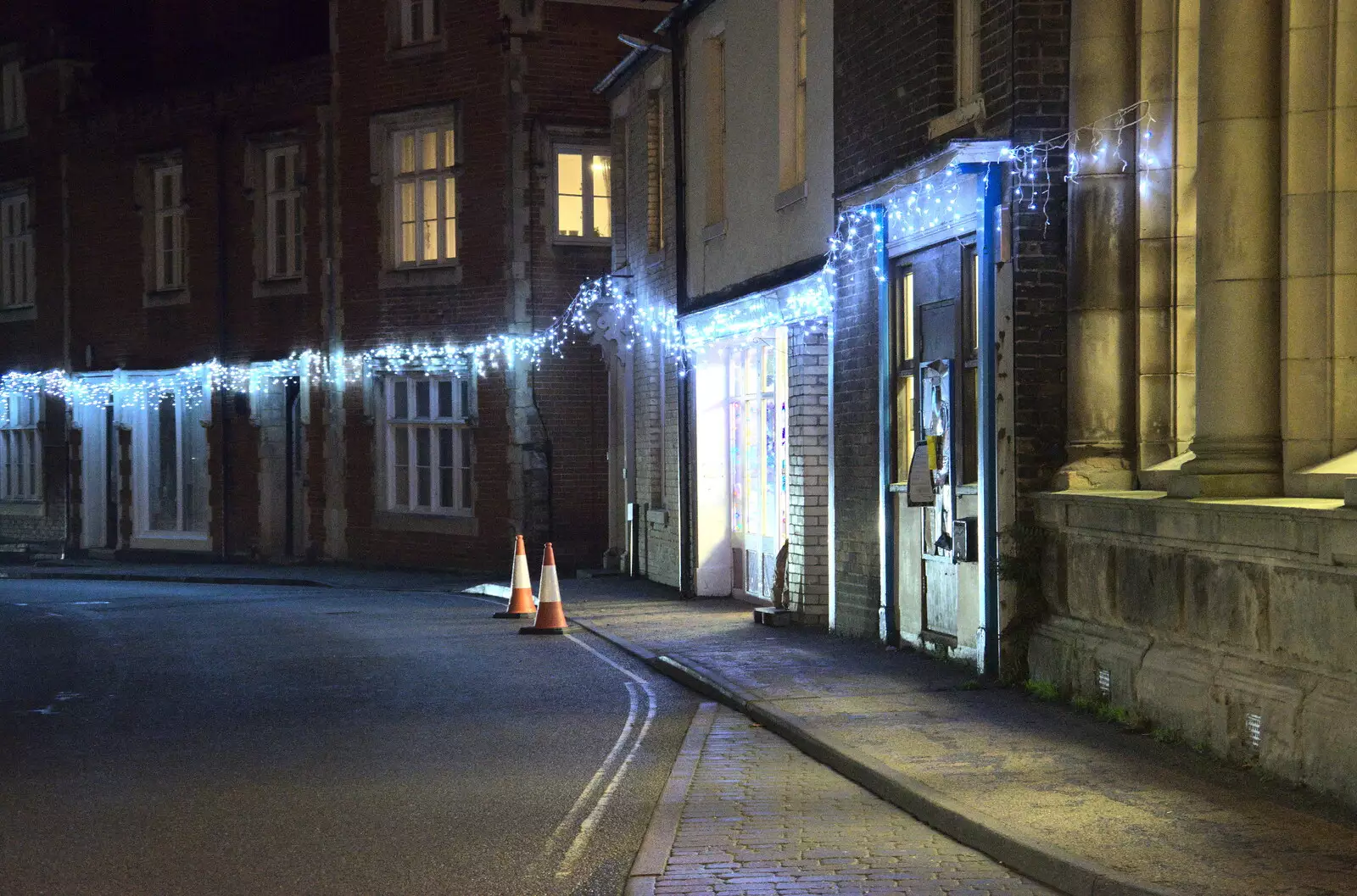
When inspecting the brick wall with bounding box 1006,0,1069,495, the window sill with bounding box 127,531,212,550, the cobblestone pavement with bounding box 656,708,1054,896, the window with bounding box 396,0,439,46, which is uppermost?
the window with bounding box 396,0,439,46

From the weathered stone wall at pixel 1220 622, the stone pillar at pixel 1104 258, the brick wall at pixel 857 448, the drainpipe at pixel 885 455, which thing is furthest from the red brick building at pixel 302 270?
the weathered stone wall at pixel 1220 622

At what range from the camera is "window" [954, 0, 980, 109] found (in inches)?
486

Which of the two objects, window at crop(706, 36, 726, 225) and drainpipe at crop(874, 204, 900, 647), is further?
window at crop(706, 36, 726, 225)

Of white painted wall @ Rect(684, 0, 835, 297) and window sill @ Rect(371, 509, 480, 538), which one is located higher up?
white painted wall @ Rect(684, 0, 835, 297)

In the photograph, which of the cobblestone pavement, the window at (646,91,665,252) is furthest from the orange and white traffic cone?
the cobblestone pavement

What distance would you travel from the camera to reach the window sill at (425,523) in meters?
24.9

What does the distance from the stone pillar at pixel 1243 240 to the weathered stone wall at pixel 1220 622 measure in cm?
45

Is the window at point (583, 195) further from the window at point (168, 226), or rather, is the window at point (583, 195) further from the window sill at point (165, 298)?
the window at point (168, 226)

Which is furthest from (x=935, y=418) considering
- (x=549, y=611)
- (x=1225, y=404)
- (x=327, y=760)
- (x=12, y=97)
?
(x=12, y=97)

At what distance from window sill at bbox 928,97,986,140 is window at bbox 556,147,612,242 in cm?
1268

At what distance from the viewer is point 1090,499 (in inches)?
400

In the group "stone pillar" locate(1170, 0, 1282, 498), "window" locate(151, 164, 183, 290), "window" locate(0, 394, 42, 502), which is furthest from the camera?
"window" locate(0, 394, 42, 502)

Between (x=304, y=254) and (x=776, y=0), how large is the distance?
13.1 m

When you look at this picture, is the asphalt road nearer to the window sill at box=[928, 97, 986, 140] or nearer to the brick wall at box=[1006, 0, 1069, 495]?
the brick wall at box=[1006, 0, 1069, 495]
